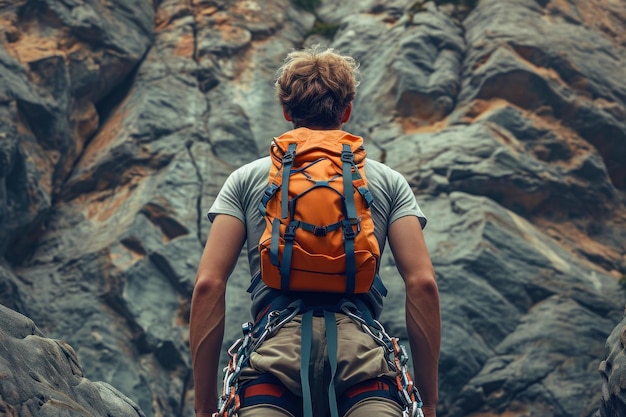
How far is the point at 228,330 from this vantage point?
47.5ft

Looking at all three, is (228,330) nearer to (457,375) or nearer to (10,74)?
(457,375)

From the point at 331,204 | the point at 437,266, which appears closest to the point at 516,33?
the point at 437,266

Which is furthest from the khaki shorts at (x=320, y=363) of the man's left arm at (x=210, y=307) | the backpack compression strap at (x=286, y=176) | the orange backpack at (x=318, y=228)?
the backpack compression strap at (x=286, y=176)

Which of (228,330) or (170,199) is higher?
(170,199)

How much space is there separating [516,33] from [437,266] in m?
5.60

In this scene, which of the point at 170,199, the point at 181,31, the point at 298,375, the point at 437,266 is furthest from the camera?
the point at 181,31

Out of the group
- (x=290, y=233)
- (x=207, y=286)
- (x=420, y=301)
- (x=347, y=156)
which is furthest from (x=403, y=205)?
(x=207, y=286)

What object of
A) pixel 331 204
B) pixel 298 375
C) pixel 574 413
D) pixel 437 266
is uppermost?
pixel 331 204

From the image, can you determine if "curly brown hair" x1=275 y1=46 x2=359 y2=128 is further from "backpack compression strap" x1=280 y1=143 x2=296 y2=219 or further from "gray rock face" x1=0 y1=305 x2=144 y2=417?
"gray rock face" x1=0 y1=305 x2=144 y2=417

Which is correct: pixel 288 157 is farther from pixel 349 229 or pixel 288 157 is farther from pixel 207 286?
pixel 207 286

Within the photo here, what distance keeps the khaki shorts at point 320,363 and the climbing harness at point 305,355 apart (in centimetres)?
7

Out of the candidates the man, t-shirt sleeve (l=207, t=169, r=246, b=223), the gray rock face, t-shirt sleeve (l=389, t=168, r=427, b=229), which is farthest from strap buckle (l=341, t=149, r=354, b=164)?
the gray rock face

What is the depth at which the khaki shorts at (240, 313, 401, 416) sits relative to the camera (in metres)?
5.18

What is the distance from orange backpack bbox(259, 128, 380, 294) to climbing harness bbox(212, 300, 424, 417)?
17 centimetres
